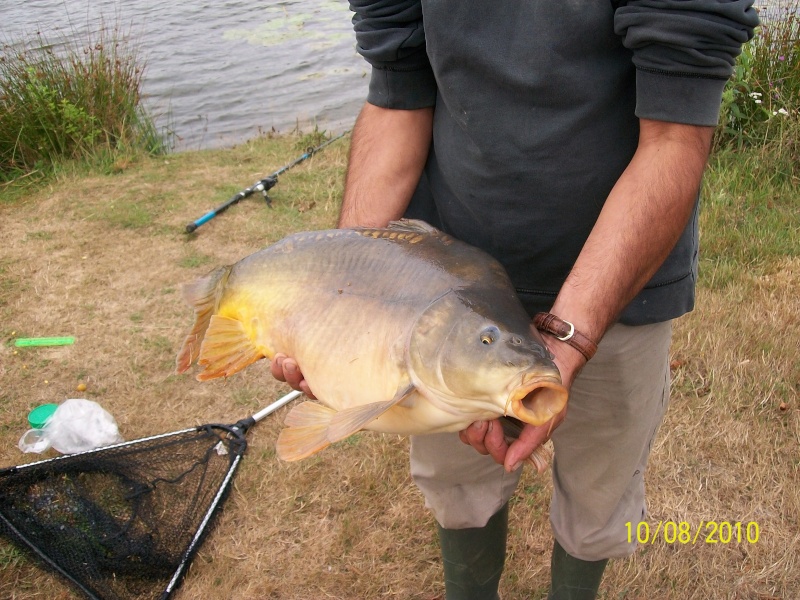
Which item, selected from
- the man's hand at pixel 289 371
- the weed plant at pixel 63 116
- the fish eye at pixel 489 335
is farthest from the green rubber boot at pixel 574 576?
the weed plant at pixel 63 116

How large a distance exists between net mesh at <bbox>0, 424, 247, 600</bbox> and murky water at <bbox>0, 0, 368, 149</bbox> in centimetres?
557

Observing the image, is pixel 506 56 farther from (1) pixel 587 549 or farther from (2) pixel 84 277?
(2) pixel 84 277

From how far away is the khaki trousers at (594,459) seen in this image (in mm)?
1868

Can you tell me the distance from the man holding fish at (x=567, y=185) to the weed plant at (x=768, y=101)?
11.6 feet

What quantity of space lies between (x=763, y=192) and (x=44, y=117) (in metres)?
5.86

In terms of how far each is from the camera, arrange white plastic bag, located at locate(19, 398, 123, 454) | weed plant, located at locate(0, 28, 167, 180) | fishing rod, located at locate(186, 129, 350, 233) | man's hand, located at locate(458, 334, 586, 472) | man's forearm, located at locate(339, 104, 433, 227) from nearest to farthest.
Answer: man's hand, located at locate(458, 334, 586, 472)
man's forearm, located at locate(339, 104, 433, 227)
white plastic bag, located at locate(19, 398, 123, 454)
fishing rod, located at locate(186, 129, 350, 233)
weed plant, located at locate(0, 28, 167, 180)

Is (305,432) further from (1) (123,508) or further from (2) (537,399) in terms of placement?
(1) (123,508)

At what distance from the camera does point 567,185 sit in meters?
1.68

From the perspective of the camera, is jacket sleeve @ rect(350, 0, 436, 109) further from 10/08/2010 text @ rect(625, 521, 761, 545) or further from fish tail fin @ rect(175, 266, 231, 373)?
10/08/2010 text @ rect(625, 521, 761, 545)

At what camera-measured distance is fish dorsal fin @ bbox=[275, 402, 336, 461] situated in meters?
1.53

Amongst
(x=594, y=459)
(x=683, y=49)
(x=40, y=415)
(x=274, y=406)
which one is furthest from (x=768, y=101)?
(x=40, y=415)

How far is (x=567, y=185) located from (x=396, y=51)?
0.58 m

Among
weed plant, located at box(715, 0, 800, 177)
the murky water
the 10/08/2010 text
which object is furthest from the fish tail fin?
the murky water

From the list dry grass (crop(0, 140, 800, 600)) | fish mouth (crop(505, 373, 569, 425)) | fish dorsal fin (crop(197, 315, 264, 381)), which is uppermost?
fish mouth (crop(505, 373, 569, 425))
